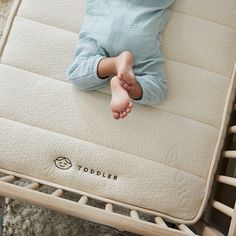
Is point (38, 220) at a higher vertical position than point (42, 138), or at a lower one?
lower

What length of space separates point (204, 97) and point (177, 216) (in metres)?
0.32

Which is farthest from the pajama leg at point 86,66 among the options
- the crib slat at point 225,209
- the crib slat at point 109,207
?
the crib slat at point 225,209

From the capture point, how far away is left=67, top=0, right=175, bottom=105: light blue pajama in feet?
3.31

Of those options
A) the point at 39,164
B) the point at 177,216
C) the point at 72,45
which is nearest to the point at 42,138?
the point at 39,164

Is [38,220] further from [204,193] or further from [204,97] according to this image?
[204,97]

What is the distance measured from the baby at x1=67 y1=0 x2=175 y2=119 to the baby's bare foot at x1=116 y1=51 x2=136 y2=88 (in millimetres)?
25

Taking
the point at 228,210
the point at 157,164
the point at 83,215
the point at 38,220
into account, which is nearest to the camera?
the point at 83,215

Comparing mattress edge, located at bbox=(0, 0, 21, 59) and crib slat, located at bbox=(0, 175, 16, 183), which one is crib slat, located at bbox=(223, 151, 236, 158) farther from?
mattress edge, located at bbox=(0, 0, 21, 59)

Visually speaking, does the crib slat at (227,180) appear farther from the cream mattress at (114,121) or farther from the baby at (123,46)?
the baby at (123,46)

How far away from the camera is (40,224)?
48.6 inches

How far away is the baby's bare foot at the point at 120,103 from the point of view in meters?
0.89

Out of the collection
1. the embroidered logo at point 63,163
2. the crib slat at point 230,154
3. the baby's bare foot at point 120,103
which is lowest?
the embroidered logo at point 63,163

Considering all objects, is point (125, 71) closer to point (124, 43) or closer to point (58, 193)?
point (124, 43)

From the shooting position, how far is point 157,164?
1.04 m
